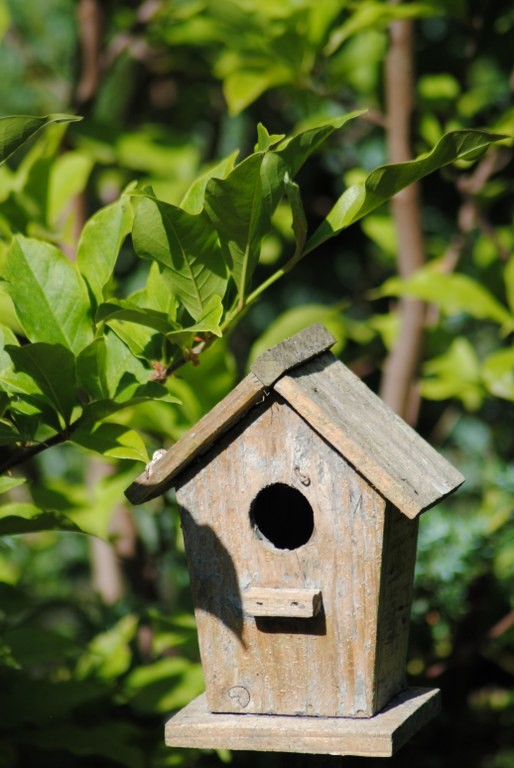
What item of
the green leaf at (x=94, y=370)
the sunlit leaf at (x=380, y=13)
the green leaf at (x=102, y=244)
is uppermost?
the sunlit leaf at (x=380, y=13)

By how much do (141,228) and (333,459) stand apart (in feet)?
1.18

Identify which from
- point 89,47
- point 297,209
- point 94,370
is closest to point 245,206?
point 297,209

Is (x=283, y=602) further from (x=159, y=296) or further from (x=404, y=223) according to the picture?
(x=404, y=223)

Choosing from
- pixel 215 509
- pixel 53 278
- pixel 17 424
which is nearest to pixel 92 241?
pixel 53 278

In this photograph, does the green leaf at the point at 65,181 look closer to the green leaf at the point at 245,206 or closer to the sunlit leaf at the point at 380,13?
the sunlit leaf at the point at 380,13

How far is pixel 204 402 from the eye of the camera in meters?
1.81

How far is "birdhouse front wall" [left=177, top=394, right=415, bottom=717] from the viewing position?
128 cm

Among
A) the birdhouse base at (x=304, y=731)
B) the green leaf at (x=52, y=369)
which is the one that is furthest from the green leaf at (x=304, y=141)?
the birdhouse base at (x=304, y=731)

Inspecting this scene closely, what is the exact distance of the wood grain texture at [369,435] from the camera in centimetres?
123

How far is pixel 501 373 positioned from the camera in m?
1.96

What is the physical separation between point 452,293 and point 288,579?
2.81ft

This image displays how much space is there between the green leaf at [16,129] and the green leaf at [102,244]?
21 cm

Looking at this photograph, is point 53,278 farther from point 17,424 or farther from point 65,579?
point 65,579

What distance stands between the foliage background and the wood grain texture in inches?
8.7
